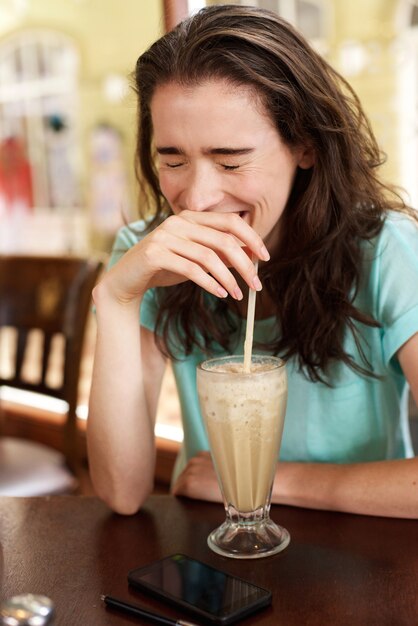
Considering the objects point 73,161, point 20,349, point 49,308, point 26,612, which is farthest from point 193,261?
point 73,161

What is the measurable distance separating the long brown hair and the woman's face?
3 cm

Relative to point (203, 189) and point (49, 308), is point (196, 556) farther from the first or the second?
point (49, 308)

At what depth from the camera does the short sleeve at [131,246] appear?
59.8 inches

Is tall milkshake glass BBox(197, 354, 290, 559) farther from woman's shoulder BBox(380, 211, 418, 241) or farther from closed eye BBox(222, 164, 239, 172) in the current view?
woman's shoulder BBox(380, 211, 418, 241)

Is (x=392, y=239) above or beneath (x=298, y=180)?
beneath

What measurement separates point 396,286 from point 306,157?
258mm

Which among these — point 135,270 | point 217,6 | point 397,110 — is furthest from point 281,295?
point 397,110

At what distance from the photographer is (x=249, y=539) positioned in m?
1.05

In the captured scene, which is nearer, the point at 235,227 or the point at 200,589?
the point at 200,589

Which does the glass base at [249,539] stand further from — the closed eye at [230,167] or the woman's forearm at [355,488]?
the closed eye at [230,167]

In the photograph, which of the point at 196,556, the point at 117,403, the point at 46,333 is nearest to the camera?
the point at 196,556

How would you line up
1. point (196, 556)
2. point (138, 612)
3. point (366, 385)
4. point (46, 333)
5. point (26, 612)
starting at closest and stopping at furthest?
1. point (26, 612)
2. point (138, 612)
3. point (196, 556)
4. point (366, 385)
5. point (46, 333)

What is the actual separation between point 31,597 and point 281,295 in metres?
0.89

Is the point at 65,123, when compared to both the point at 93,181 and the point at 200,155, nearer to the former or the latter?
the point at 93,181
